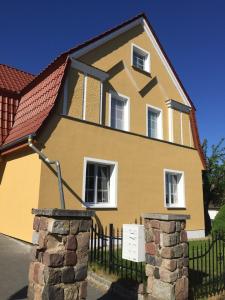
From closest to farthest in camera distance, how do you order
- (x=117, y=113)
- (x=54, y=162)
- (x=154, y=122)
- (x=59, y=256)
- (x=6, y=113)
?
(x=59, y=256) < (x=54, y=162) < (x=6, y=113) < (x=117, y=113) < (x=154, y=122)

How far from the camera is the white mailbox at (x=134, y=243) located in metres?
5.38

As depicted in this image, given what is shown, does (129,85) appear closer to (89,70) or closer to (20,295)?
(89,70)

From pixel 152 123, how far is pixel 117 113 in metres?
2.21

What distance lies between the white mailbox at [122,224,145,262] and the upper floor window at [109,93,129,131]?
257 inches

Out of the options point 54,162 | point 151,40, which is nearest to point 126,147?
point 54,162

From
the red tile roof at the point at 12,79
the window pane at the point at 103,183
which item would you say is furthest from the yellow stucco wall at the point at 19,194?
the red tile roof at the point at 12,79

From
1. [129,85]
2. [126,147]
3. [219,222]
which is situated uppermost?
[129,85]

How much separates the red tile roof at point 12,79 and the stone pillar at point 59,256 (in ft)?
27.8

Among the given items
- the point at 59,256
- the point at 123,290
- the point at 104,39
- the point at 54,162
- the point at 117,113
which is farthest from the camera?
the point at 117,113

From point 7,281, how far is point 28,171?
373cm

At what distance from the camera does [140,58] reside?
13859 millimetres

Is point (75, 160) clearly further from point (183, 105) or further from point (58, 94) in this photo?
point (183, 105)

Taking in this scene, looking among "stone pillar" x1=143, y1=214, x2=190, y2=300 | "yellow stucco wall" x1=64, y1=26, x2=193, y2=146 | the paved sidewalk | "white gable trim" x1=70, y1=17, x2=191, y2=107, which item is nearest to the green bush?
"yellow stucco wall" x1=64, y1=26, x2=193, y2=146

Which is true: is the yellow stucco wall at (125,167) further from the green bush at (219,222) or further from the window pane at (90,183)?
the green bush at (219,222)
